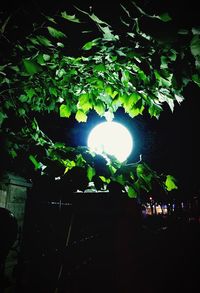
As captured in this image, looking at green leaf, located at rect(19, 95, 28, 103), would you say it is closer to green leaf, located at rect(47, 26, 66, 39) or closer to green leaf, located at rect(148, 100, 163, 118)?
green leaf, located at rect(47, 26, 66, 39)

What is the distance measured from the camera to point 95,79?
3.81 m

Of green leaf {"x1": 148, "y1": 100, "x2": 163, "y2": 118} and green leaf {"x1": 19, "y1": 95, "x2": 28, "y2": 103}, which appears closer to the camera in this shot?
green leaf {"x1": 148, "y1": 100, "x2": 163, "y2": 118}

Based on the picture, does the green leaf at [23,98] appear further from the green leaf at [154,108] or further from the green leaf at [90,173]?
the green leaf at [90,173]

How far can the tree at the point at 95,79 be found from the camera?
7.46 feet

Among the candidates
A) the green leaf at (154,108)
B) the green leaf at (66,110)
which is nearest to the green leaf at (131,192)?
the green leaf at (154,108)

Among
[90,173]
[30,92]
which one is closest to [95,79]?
[30,92]

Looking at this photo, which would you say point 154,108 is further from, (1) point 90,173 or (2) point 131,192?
(1) point 90,173

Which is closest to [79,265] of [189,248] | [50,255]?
[50,255]

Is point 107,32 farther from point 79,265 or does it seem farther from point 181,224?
point 181,224

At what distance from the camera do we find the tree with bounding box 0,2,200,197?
2273mm

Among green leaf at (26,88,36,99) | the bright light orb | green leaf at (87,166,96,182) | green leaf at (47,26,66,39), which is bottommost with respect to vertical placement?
green leaf at (87,166,96,182)

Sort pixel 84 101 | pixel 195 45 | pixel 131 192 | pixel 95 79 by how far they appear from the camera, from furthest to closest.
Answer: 1. pixel 84 101
2. pixel 95 79
3. pixel 131 192
4. pixel 195 45

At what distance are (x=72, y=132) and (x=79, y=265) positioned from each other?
471cm

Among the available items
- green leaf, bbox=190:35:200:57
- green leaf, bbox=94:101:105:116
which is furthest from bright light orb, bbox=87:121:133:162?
green leaf, bbox=190:35:200:57
